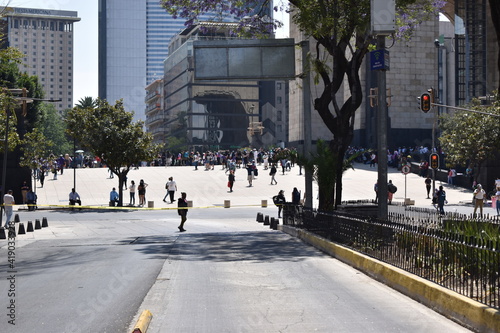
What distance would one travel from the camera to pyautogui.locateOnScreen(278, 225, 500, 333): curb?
8516mm

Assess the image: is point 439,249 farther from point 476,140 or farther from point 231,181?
point 231,181

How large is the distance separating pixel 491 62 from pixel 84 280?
2488 inches

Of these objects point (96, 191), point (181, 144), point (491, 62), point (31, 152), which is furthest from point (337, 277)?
point (181, 144)

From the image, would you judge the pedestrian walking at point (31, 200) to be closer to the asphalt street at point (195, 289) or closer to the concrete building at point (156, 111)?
the asphalt street at point (195, 289)

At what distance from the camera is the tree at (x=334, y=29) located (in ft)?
78.1

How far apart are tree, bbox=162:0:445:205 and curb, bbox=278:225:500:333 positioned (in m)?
9.67

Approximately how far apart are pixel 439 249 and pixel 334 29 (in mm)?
14476

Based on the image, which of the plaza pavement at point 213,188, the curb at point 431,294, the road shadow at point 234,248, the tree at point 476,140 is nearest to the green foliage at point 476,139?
the tree at point 476,140

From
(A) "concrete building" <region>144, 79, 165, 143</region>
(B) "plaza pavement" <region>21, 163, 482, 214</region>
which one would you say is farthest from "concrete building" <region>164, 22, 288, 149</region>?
(B) "plaza pavement" <region>21, 163, 482, 214</region>

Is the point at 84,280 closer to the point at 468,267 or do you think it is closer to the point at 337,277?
the point at 337,277

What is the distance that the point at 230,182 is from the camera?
55344mm

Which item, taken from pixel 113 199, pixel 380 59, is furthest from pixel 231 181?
pixel 380 59

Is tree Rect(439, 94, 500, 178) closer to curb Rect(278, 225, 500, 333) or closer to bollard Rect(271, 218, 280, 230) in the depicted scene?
bollard Rect(271, 218, 280, 230)

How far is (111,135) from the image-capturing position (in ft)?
165
